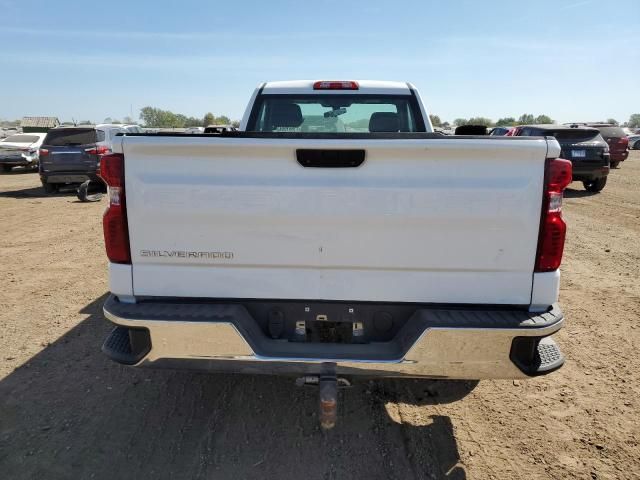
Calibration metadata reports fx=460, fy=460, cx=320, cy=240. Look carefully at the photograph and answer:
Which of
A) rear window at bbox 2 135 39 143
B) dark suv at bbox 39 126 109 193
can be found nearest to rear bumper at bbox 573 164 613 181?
dark suv at bbox 39 126 109 193

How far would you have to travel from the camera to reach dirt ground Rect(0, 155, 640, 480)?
260cm

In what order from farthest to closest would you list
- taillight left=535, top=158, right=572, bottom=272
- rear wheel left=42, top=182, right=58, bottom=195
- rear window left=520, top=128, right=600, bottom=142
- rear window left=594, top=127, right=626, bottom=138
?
rear window left=594, top=127, right=626, bottom=138, rear wheel left=42, top=182, right=58, bottom=195, rear window left=520, top=128, right=600, bottom=142, taillight left=535, top=158, right=572, bottom=272

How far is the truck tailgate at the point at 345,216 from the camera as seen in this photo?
2213 mm

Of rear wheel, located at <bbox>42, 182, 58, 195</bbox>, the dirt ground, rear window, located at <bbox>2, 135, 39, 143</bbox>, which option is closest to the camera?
the dirt ground

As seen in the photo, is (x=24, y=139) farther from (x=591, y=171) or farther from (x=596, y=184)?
(x=596, y=184)

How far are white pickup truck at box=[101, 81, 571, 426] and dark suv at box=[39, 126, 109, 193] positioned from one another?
1162 cm

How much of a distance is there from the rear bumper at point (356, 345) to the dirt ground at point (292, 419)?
65 cm

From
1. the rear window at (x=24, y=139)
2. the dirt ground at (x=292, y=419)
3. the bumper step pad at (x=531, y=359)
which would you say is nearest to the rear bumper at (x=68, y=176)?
the dirt ground at (x=292, y=419)

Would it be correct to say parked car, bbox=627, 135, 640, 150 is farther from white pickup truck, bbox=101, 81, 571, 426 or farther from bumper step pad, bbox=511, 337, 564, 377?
white pickup truck, bbox=101, 81, 571, 426

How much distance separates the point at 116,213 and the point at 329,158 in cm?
111

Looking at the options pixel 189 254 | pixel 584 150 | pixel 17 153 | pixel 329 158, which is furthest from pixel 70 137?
pixel 584 150

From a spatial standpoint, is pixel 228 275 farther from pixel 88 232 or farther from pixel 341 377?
pixel 88 232

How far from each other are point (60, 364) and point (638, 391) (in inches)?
175

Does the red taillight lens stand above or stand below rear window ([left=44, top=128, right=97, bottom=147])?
above
